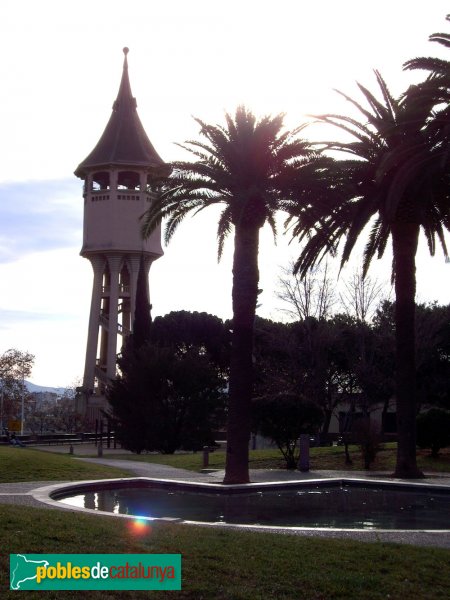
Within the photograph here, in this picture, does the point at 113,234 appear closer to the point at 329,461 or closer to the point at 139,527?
the point at 329,461

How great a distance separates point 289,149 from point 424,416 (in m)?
11.2

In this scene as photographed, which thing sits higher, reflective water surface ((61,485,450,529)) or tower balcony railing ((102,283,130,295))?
tower balcony railing ((102,283,130,295))

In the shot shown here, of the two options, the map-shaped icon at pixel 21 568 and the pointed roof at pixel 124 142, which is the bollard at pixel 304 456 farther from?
the pointed roof at pixel 124 142

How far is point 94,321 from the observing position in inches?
2591

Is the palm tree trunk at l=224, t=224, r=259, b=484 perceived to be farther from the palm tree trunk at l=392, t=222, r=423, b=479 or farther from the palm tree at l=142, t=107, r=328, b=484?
the palm tree trunk at l=392, t=222, r=423, b=479

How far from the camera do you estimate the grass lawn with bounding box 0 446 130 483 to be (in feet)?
69.8

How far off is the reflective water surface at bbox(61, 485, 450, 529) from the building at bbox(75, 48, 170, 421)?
46673 millimetres

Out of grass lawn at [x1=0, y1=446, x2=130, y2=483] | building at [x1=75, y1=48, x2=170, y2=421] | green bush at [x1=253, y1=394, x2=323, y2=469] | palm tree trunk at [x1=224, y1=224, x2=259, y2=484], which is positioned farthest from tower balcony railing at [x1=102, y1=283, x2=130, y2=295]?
palm tree trunk at [x1=224, y1=224, x2=259, y2=484]

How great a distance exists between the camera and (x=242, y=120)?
72.7 feet

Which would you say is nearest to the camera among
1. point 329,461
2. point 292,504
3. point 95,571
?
point 95,571

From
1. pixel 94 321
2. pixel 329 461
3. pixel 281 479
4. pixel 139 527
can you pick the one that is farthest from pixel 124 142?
pixel 139 527

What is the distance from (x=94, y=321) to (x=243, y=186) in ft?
149

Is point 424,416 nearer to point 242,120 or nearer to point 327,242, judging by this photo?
point 327,242

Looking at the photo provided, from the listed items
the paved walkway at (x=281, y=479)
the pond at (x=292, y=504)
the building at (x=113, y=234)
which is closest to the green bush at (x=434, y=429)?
the paved walkway at (x=281, y=479)
